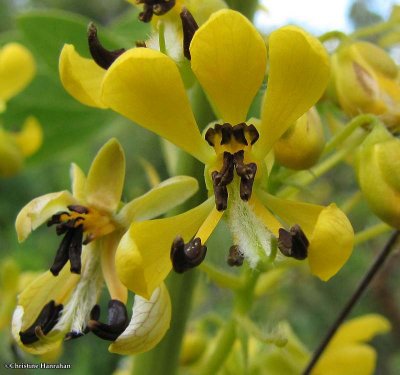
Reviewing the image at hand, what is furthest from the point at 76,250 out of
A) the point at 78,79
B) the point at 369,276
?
the point at 369,276

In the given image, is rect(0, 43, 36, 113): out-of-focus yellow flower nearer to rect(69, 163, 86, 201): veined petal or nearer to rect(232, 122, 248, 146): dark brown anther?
rect(69, 163, 86, 201): veined petal

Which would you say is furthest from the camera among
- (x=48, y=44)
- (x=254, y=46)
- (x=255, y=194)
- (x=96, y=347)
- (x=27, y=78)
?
(x=96, y=347)

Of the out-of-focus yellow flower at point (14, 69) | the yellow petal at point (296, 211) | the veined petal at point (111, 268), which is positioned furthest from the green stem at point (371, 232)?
the out-of-focus yellow flower at point (14, 69)

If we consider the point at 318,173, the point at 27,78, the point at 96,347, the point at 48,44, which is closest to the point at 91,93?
the point at 318,173

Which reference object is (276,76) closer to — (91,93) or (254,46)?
(254,46)

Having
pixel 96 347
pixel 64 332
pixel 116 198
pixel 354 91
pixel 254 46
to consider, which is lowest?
pixel 96 347

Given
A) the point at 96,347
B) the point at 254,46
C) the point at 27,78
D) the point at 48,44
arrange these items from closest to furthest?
1. the point at 254,46
2. the point at 48,44
3. the point at 27,78
4. the point at 96,347

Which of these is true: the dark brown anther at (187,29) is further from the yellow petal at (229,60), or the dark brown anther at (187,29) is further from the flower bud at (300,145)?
the flower bud at (300,145)
